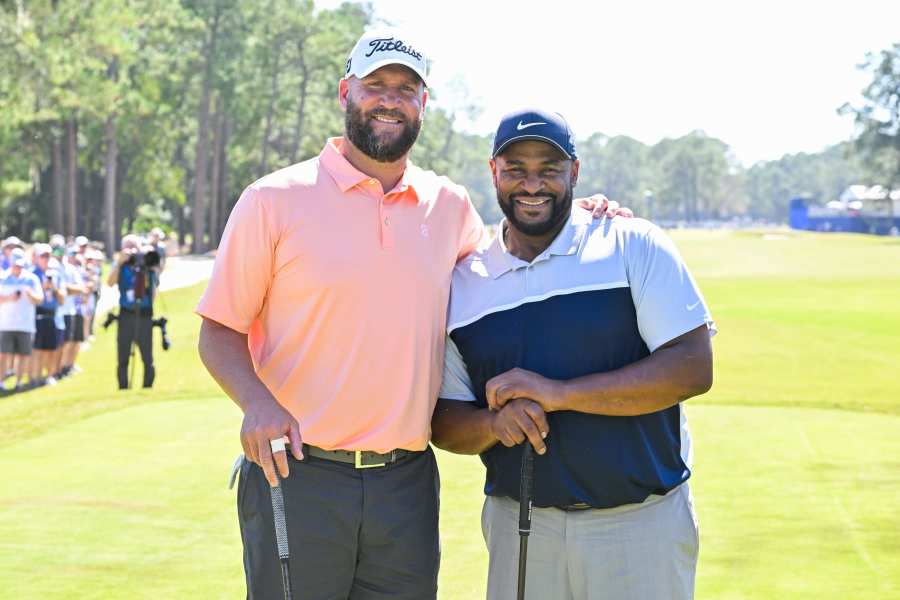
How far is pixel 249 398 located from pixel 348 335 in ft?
1.16

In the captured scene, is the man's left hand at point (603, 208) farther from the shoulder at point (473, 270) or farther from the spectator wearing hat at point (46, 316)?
the spectator wearing hat at point (46, 316)

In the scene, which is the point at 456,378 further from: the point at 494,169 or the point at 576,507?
the point at 494,169

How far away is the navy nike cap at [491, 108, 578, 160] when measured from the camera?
3.54 meters

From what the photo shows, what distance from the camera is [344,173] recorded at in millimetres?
3668

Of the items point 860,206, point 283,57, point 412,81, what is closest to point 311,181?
point 412,81

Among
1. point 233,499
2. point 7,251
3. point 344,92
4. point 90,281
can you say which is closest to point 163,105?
point 90,281

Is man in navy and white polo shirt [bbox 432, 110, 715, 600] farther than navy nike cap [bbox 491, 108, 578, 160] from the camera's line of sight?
No

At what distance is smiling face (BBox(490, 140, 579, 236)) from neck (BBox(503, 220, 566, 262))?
0.02 meters

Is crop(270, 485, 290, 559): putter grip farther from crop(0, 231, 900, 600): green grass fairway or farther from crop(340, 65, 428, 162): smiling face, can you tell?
crop(0, 231, 900, 600): green grass fairway

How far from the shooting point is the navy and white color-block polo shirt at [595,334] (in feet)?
11.3

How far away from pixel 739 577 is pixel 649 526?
2.00 meters

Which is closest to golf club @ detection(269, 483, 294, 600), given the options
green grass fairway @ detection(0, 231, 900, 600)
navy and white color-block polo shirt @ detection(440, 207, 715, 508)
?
navy and white color-block polo shirt @ detection(440, 207, 715, 508)

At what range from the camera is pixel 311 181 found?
11.9ft

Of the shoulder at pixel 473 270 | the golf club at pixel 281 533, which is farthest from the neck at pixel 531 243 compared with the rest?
the golf club at pixel 281 533
